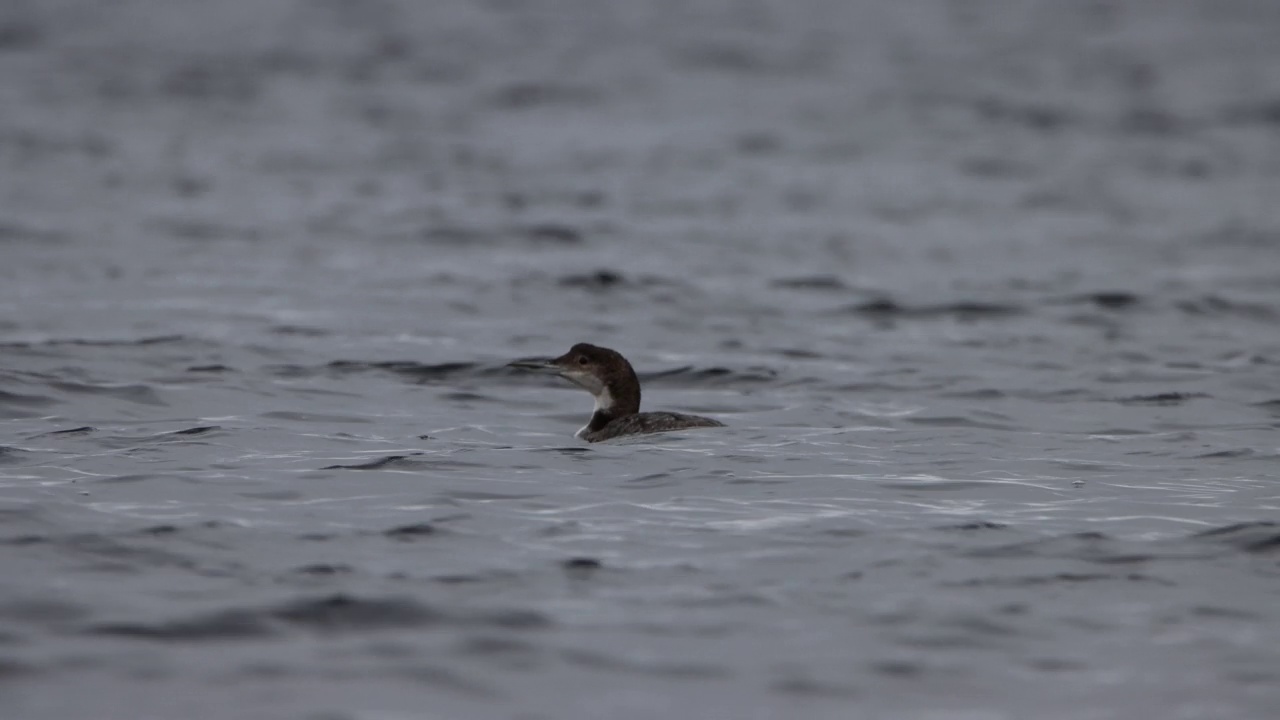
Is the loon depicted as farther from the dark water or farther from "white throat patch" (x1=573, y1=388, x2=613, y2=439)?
the dark water

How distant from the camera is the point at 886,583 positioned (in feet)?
28.6

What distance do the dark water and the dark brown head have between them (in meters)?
0.46

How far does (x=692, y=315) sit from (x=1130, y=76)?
25.2m

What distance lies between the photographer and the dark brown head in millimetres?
12914

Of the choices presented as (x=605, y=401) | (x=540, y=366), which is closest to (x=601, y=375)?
(x=605, y=401)

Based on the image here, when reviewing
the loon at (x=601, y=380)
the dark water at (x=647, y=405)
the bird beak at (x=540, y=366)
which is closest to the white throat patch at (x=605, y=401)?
the loon at (x=601, y=380)

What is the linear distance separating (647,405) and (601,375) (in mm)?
1407

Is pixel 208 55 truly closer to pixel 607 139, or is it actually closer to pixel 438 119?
pixel 438 119

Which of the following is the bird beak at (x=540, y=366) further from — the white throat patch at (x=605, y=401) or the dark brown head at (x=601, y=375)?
the white throat patch at (x=605, y=401)

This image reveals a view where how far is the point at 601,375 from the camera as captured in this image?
13.0m

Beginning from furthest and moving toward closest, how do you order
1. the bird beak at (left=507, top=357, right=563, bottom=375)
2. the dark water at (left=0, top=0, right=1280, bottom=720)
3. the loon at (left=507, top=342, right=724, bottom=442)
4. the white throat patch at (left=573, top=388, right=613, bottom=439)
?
the bird beak at (left=507, top=357, right=563, bottom=375) → the white throat patch at (left=573, top=388, right=613, bottom=439) → the loon at (left=507, top=342, right=724, bottom=442) → the dark water at (left=0, top=0, right=1280, bottom=720)

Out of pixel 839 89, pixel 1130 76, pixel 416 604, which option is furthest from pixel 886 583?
pixel 1130 76

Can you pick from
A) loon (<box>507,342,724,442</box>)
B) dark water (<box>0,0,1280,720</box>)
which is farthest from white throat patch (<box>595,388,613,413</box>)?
dark water (<box>0,0,1280,720</box>)

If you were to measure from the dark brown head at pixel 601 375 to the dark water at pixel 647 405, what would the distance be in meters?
0.46
